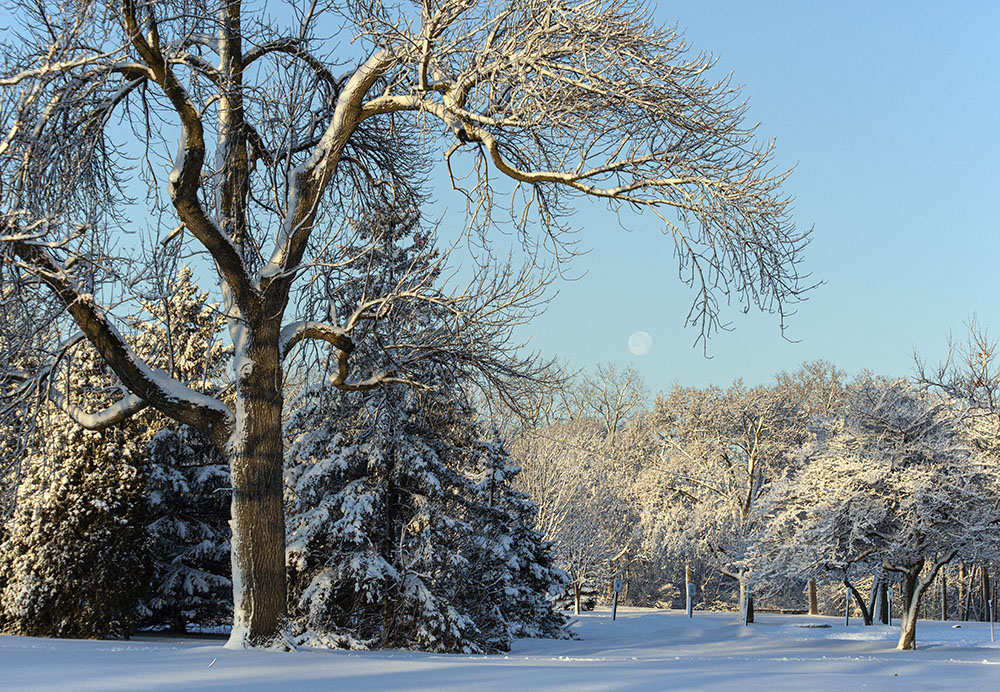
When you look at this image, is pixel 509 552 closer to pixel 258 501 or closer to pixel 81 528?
pixel 81 528

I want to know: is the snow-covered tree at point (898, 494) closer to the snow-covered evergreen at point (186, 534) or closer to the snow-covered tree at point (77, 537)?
the snow-covered evergreen at point (186, 534)

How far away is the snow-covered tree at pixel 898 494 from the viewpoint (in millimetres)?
20453

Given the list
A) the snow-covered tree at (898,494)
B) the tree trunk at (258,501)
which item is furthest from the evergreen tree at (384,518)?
the snow-covered tree at (898,494)

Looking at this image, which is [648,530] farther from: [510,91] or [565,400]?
[510,91]

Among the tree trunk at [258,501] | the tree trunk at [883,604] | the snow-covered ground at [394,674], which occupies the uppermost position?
the tree trunk at [258,501]

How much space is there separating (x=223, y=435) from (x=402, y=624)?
7267 millimetres

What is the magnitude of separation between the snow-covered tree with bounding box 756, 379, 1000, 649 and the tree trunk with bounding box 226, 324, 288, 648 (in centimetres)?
1592

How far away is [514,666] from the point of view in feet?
22.6

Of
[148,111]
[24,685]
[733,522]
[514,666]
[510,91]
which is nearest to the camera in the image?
[24,685]

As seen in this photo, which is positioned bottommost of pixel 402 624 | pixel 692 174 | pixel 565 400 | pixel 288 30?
pixel 402 624

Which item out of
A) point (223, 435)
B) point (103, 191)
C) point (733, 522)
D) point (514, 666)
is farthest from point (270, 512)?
point (733, 522)

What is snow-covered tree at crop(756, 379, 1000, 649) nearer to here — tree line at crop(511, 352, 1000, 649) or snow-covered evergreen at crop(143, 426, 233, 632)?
tree line at crop(511, 352, 1000, 649)

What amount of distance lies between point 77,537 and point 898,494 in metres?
17.9

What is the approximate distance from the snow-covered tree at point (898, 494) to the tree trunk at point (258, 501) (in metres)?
15.9
